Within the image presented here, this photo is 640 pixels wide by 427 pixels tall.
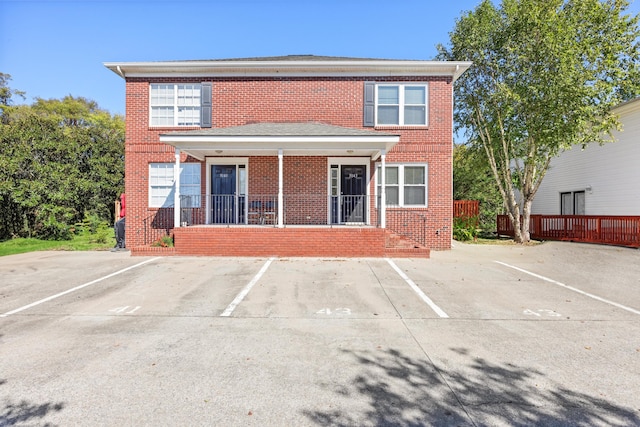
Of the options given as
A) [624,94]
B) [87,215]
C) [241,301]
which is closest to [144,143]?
[87,215]

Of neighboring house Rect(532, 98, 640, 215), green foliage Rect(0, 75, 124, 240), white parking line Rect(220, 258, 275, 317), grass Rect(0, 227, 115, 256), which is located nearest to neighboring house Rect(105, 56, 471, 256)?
→ grass Rect(0, 227, 115, 256)

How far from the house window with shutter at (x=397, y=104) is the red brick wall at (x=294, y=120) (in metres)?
0.21

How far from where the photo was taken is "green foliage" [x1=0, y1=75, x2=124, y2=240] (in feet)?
49.0

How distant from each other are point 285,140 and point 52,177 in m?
11.7

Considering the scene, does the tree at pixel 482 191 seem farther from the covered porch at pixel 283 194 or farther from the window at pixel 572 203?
the covered porch at pixel 283 194

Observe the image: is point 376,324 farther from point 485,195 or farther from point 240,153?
point 485,195

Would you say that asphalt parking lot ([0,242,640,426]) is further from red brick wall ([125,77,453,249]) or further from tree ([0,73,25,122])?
tree ([0,73,25,122])

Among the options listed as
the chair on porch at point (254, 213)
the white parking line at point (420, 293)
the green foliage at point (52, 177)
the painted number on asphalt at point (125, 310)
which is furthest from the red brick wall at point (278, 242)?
the green foliage at point (52, 177)

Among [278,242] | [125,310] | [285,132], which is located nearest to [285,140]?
[285,132]

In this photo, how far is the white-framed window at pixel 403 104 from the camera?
513 inches

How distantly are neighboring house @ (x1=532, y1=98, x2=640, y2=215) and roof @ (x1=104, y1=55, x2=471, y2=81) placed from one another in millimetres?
8101

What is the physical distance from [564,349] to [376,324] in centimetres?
221

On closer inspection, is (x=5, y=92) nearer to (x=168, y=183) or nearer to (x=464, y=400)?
(x=168, y=183)

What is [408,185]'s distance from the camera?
1305 cm
